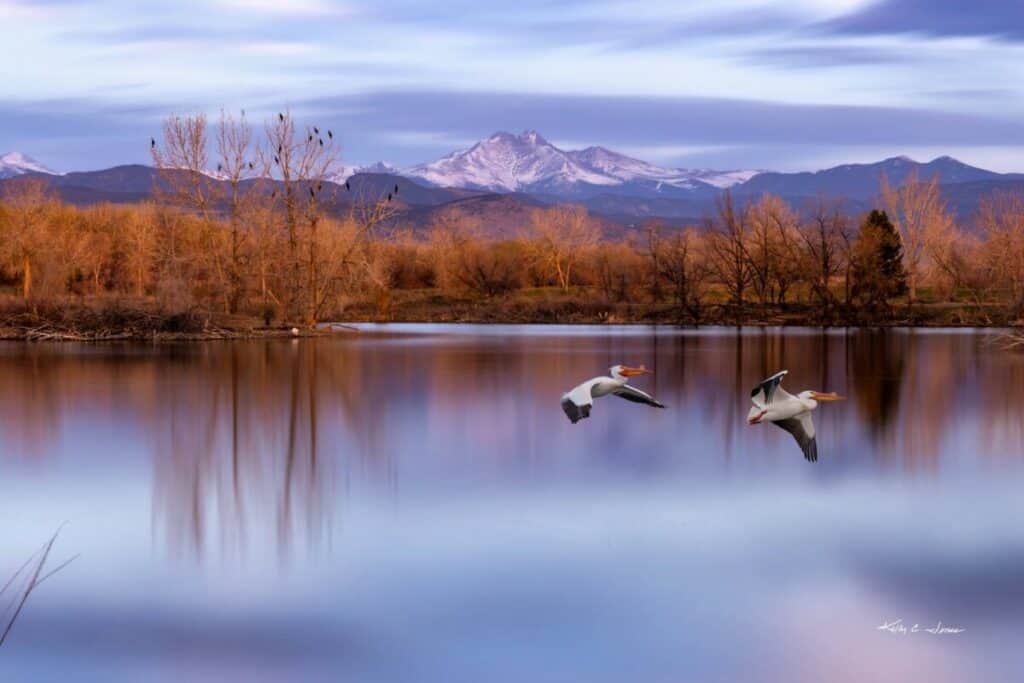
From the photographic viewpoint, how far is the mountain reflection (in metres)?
12.2

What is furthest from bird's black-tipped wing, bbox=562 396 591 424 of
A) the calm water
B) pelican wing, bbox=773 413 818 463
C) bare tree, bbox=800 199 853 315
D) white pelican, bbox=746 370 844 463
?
bare tree, bbox=800 199 853 315

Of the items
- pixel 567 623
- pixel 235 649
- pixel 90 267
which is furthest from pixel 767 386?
pixel 90 267

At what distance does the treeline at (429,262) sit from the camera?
4038 centimetres

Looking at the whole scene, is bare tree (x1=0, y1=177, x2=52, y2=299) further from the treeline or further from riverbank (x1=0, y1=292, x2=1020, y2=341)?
riverbank (x1=0, y1=292, x2=1020, y2=341)

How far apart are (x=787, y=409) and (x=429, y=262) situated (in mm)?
67374

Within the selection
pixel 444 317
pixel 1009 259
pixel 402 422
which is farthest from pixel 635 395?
pixel 444 317

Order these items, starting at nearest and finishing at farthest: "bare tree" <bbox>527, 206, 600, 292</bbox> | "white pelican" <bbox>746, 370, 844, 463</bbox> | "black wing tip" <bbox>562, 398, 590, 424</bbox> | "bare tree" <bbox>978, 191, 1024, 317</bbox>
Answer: "black wing tip" <bbox>562, 398, 590, 424</bbox> < "white pelican" <bbox>746, 370, 844, 463</bbox> < "bare tree" <bbox>978, 191, 1024, 317</bbox> < "bare tree" <bbox>527, 206, 600, 292</bbox>

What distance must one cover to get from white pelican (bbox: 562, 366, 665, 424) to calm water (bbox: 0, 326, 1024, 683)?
4.30 feet

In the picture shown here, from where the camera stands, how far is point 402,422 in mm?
17625

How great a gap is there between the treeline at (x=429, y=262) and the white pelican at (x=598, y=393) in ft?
94.0

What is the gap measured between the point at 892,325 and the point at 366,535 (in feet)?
146

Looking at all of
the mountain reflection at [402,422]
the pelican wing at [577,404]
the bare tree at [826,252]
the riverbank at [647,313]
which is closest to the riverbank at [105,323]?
the mountain reflection at [402,422]
